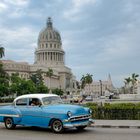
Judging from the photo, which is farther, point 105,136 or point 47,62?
point 47,62

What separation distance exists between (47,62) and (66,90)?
742 inches

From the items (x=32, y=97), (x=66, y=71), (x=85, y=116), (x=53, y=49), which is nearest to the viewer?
(x=85, y=116)

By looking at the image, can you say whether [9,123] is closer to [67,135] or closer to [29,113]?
[29,113]

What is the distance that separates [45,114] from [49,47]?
167553mm

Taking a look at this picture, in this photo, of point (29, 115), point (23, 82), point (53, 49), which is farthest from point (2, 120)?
point (53, 49)

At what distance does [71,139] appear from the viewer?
522 inches

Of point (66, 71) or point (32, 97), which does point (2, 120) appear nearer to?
point (32, 97)

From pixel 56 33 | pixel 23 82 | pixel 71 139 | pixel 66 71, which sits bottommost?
pixel 71 139

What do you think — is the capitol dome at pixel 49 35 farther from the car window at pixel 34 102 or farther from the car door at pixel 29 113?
the car window at pixel 34 102

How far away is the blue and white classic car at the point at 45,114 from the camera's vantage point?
1481cm

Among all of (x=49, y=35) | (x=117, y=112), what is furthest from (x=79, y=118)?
(x=49, y=35)

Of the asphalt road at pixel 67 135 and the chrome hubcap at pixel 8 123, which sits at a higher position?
the chrome hubcap at pixel 8 123

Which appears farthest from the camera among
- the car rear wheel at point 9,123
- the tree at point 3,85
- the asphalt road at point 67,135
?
the tree at point 3,85

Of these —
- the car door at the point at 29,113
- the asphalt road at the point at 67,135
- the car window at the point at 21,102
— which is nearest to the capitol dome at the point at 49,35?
the car window at the point at 21,102
